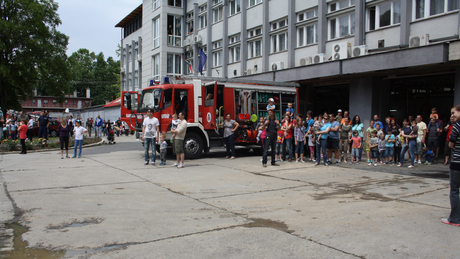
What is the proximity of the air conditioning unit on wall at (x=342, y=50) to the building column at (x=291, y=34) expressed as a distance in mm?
3728

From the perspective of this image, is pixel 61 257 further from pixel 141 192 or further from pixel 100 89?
pixel 100 89

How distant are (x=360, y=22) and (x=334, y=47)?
5.63 feet

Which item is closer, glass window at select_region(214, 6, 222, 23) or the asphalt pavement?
the asphalt pavement

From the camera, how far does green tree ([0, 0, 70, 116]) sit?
34.0m

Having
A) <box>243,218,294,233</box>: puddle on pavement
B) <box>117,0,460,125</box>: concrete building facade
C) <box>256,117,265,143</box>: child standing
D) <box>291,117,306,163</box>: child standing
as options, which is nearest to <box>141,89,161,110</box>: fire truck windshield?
<box>256,117,265,143</box>: child standing

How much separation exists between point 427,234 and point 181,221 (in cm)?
352

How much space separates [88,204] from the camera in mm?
6613

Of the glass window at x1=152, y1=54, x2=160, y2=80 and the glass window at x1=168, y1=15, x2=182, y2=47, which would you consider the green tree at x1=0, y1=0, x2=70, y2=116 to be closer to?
the glass window at x1=152, y1=54, x2=160, y2=80

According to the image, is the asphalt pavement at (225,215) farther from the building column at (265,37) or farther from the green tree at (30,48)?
the green tree at (30,48)

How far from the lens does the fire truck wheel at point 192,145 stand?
13.5 metres

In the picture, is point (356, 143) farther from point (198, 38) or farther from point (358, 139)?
point (198, 38)

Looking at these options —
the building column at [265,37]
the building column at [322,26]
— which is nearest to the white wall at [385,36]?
the building column at [322,26]

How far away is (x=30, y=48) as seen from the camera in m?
34.8

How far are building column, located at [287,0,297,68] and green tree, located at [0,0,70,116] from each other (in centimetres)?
2568
